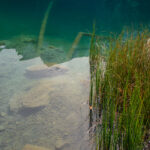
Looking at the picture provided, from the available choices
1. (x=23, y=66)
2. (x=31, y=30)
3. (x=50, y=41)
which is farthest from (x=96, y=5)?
(x=23, y=66)

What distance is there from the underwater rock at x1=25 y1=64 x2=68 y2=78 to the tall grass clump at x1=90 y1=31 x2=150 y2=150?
1.07 metres

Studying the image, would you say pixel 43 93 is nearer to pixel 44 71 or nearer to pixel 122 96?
pixel 44 71

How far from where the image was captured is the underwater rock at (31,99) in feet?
7.20

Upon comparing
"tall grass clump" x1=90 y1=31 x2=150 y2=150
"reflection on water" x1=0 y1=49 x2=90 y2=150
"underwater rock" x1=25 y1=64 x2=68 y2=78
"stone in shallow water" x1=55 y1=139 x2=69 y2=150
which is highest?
"tall grass clump" x1=90 y1=31 x2=150 y2=150

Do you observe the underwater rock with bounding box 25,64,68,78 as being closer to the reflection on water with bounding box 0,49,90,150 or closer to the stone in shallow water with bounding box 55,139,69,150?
the reflection on water with bounding box 0,49,90,150

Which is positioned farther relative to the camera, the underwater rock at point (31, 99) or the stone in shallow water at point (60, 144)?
the underwater rock at point (31, 99)

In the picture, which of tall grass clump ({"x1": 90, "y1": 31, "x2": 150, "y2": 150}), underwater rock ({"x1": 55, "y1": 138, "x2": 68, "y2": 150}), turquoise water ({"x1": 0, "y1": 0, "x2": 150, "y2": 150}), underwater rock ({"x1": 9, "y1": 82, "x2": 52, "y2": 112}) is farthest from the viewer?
underwater rock ({"x1": 9, "y1": 82, "x2": 52, "y2": 112})

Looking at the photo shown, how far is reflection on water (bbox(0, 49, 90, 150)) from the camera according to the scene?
1.71 metres

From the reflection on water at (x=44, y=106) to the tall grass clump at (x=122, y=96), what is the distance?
255 millimetres

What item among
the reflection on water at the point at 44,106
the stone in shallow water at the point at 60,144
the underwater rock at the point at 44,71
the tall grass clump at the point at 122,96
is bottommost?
the stone in shallow water at the point at 60,144

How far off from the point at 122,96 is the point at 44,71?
1897 mm

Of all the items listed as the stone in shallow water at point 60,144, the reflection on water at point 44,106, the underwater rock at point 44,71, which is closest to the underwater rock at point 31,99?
the reflection on water at point 44,106

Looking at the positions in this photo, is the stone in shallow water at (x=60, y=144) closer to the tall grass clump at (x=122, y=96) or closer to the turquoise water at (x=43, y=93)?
the turquoise water at (x=43, y=93)

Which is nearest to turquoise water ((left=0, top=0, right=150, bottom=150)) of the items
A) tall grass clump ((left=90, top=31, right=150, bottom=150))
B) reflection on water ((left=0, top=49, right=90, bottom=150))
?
reflection on water ((left=0, top=49, right=90, bottom=150))
